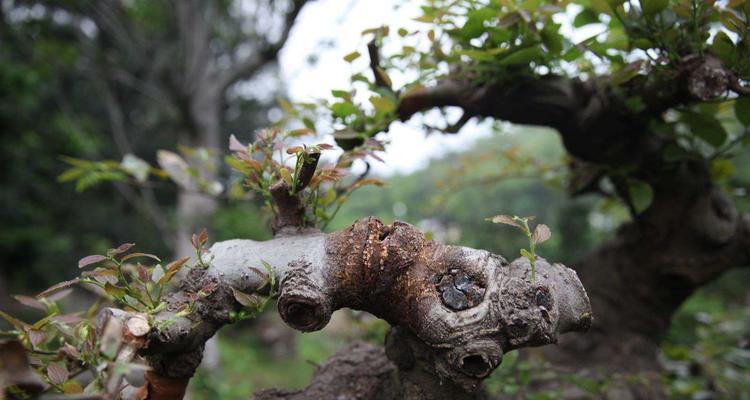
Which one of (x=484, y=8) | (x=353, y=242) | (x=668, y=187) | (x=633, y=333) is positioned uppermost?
(x=484, y=8)

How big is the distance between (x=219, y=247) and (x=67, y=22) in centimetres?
760

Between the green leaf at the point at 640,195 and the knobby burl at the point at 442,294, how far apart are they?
435mm

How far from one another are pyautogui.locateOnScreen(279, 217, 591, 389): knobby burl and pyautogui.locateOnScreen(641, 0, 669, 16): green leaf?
0.44m

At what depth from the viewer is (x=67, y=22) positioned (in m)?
6.76

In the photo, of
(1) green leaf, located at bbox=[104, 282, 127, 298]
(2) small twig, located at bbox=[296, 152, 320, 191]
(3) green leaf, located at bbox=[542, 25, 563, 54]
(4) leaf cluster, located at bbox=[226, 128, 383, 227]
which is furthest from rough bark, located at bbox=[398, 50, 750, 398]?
(1) green leaf, located at bbox=[104, 282, 127, 298]

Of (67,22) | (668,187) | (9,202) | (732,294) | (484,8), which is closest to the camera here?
(484,8)

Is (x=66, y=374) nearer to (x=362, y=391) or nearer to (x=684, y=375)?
(x=362, y=391)

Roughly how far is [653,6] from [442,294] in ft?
1.86

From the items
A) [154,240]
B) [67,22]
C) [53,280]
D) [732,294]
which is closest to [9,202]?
[53,280]

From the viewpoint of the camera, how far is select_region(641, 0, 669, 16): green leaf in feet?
2.56

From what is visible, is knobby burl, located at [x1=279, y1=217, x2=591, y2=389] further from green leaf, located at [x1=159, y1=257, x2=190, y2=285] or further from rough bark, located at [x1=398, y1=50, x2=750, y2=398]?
rough bark, located at [x1=398, y1=50, x2=750, y2=398]

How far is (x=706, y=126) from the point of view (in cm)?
93

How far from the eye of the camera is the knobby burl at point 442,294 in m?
0.62

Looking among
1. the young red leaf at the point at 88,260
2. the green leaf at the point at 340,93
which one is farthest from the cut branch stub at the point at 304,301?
the green leaf at the point at 340,93
